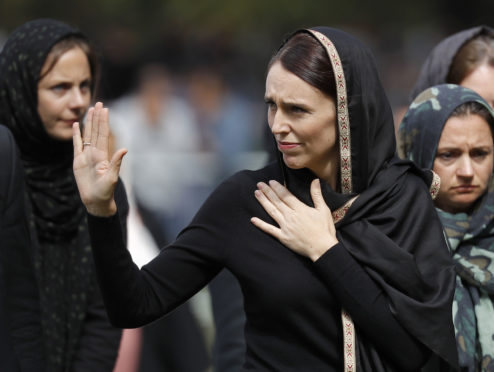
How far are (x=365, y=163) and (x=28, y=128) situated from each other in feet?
5.08

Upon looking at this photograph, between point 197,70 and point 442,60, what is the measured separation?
800cm

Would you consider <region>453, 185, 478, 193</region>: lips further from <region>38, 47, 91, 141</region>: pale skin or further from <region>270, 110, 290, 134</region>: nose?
<region>38, 47, 91, 141</region>: pale skin

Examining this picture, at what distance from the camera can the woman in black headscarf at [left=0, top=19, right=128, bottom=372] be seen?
3965 mm

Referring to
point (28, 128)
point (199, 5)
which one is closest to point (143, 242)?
point (28, 128)

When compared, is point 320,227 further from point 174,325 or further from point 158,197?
point 158,197

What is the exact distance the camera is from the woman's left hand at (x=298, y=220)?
3.04 meters

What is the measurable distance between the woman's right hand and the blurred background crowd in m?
1.54

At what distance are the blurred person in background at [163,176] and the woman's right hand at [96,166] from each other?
221 centimetres

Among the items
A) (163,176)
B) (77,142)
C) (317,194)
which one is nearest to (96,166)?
(77,142)

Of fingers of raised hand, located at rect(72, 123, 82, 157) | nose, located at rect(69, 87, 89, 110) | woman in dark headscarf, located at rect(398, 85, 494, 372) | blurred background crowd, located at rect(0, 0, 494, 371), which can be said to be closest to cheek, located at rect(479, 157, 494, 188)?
woman in dark headscarf, located at rect(398, 85, 494, 372)

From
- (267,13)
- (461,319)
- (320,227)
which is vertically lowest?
(267,13)

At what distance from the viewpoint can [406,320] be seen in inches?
117

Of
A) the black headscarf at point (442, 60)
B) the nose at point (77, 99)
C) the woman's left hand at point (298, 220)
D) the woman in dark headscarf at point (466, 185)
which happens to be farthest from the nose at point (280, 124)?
the black headscarf at point (442, 60)

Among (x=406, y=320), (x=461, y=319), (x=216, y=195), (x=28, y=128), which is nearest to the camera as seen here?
(x=406, y=320)
